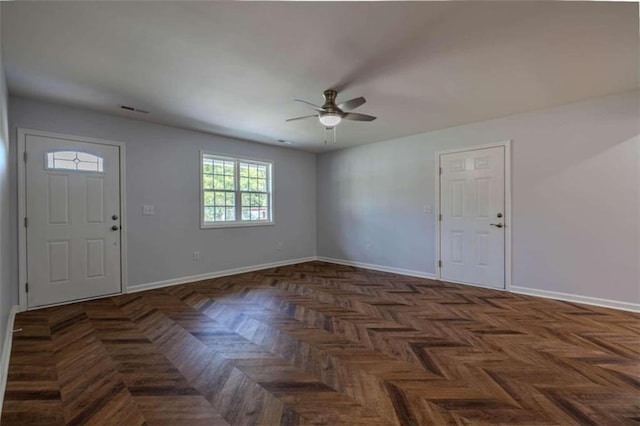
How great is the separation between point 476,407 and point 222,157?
481 cm

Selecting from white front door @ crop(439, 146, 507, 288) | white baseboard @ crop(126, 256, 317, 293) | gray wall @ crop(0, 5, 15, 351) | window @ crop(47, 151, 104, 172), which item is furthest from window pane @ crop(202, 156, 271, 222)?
white front door @ crop(439, 146, 507, 288)

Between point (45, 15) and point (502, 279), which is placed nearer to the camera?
point (45, 15)

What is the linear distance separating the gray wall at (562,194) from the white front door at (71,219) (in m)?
4.32

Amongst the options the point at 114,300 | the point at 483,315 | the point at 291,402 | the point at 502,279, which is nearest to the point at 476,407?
the point at 291,402

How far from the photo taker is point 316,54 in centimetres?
249

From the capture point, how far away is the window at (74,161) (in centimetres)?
367

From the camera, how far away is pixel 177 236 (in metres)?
4.72

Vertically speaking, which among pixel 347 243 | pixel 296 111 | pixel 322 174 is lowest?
pixel 347 243

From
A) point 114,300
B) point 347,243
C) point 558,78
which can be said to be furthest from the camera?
point 347,243

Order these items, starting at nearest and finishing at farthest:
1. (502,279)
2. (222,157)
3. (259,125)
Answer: (502,279) → (259,125) → (222,157)

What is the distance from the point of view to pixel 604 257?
3.52 m

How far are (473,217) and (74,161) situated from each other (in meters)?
5.34

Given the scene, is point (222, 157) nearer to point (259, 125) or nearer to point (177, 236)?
point (259, 125)

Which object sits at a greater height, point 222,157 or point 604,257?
point 222,157
